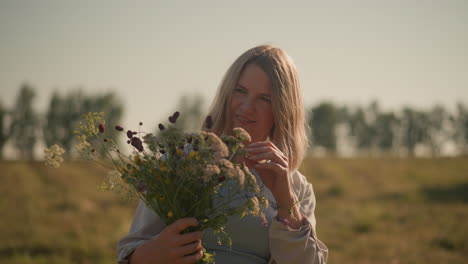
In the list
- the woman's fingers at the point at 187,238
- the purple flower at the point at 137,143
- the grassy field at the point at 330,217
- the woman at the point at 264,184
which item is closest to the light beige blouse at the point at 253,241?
the woman at the point at 264,184

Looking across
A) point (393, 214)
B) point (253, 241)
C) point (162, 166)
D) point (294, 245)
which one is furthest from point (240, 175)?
point (393, 214)

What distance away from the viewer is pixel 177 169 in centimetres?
196

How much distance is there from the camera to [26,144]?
51.6 meters

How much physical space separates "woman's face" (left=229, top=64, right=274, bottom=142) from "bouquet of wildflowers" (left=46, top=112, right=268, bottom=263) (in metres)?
0.75

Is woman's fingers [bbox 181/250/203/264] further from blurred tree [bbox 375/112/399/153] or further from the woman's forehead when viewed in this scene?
blurred tree [bbox 375/112/399/153]

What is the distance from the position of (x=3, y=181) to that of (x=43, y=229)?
12.6 meters

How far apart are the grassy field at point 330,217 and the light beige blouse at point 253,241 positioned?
0.80m

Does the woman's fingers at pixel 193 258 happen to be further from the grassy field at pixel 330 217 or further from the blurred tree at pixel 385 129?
the blurred tree at pixel 385 129

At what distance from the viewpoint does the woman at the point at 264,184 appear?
7.15 feet

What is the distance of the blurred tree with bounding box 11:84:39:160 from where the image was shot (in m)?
51.4

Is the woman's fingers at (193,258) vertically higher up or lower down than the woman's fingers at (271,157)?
lower down

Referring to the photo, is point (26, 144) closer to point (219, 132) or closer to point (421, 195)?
point (421, 195)

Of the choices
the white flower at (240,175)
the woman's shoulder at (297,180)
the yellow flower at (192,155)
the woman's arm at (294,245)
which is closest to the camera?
the white flower at (240,175)

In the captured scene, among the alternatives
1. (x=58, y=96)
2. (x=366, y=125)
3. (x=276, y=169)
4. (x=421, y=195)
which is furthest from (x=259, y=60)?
(x=58, y=96)
